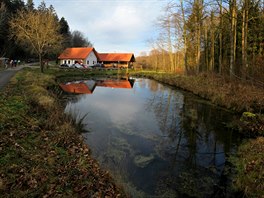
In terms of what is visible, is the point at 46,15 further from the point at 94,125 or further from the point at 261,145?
the point at 261,145

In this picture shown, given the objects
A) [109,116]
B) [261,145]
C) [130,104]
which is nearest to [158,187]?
[261,145]

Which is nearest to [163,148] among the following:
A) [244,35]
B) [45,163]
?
[45,163]

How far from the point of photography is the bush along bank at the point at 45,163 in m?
4.27

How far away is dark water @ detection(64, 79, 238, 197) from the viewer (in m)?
5.73

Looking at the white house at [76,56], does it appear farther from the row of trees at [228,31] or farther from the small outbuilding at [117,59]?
the row of trees at [228,31]

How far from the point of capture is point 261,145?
23.9 ft

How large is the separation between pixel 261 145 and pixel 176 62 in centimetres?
3811

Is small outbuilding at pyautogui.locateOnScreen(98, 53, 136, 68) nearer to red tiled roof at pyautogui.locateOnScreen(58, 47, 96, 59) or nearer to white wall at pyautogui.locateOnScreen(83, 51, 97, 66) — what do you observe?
white wall at pyautogui.locateOnScreen(83, 51, 97, 66)

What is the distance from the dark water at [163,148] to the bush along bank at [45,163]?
0.79m

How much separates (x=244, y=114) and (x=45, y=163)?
362 inches

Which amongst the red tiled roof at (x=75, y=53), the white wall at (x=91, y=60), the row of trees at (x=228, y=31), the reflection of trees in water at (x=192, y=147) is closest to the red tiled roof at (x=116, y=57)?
the white wall at (x=91, y=60)

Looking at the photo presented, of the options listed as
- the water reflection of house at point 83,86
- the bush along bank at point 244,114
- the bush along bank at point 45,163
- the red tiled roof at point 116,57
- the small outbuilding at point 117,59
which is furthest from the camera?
the red tiled roof at point 116,57

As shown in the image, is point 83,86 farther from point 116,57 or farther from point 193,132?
point 116,57

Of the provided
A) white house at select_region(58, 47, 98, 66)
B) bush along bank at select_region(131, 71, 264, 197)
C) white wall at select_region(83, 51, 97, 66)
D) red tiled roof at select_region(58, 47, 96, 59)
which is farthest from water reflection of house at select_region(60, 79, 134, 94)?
white wall at select_region(83, 51, 97, 66)
